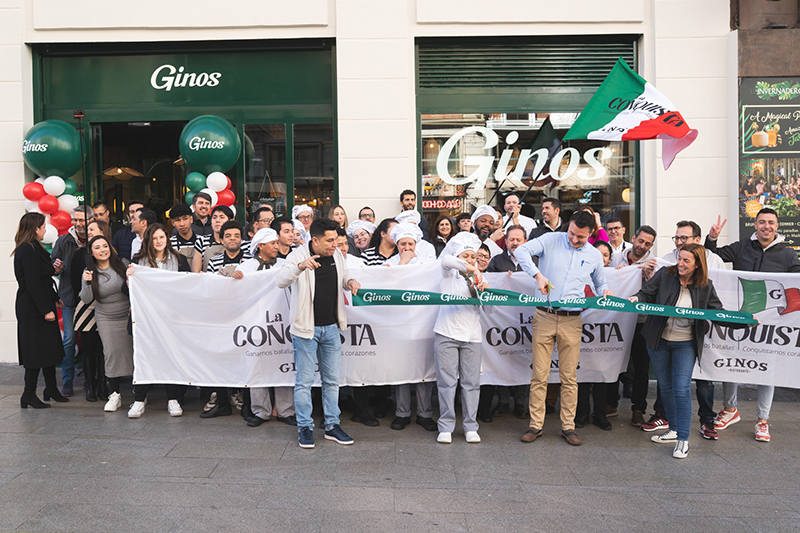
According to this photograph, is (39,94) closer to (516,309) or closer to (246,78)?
(246,78)

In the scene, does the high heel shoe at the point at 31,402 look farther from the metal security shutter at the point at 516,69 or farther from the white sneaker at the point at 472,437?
the metal security shutter at the point at 516,69

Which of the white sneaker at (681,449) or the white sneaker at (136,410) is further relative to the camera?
the white sneaker at (136,410)

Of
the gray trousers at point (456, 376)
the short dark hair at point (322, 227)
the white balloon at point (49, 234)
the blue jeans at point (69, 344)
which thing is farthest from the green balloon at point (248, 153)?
the gray trousers at point (456, 376)

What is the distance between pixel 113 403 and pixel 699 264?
590 cm

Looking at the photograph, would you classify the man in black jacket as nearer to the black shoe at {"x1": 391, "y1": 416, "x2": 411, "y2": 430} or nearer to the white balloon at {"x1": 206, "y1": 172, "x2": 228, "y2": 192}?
the black shoe at {"x1": 391, "y1": 416, "x2": 411, "y2": 430}

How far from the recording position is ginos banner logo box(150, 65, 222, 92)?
9961 millimetres

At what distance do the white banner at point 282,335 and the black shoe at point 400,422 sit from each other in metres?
0.36

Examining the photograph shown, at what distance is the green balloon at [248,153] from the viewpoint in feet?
32.9

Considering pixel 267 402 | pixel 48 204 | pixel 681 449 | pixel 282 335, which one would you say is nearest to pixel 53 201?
pixel 48 204

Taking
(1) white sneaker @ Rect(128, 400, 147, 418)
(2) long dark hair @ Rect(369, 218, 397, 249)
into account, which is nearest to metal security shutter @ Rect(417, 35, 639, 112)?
(2) long dark hair @ Rect(369, 218, 397, 249)

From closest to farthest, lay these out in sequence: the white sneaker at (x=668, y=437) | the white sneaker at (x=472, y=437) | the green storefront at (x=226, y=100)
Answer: the white sneaker at (x=472, y=437)
the white sneaker at (x=668, y=437)
the green storefront at (x=226, y=100)

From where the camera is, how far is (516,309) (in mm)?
6777

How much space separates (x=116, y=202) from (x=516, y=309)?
6801mm

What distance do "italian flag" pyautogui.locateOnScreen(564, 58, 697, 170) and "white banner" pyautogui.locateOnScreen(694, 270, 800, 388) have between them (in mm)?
1607
